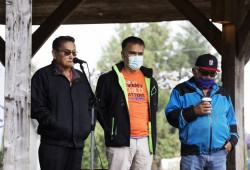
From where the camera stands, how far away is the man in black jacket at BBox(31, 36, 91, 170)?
17.8ft

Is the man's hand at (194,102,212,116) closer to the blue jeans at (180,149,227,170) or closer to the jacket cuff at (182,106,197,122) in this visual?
the jacket cuff at (182,106,197,122)

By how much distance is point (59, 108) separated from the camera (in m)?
5.46

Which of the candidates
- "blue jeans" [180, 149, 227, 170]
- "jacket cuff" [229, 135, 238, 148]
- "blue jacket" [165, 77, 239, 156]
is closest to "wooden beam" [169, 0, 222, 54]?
"blue jacket" [165, 77, 239, 156]

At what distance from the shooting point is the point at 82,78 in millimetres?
5730

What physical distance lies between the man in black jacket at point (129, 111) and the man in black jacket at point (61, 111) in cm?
35

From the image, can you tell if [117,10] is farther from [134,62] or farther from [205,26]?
[134,62]

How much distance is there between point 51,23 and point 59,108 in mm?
2282

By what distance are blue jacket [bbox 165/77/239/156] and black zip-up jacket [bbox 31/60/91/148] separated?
0.70 metres

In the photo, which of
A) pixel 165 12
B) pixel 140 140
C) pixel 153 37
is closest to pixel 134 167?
pixel 140 140

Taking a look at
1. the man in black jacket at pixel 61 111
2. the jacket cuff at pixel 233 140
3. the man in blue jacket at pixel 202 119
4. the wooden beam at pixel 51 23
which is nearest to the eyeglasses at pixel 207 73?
the man in blue jacket at pixel 202 119

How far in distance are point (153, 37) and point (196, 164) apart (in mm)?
33221

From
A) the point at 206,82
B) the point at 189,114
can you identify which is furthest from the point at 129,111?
the point at 206,82

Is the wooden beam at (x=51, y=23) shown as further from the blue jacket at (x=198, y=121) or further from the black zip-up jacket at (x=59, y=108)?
the blue jacket at (x=198, y=121)

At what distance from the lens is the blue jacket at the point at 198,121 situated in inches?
221
